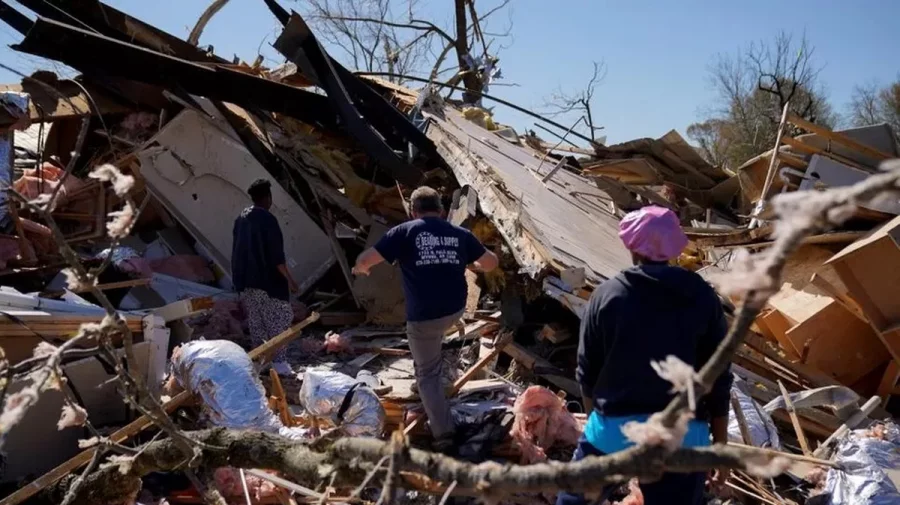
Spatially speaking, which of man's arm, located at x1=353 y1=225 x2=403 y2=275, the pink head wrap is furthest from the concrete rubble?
the pink head wrap

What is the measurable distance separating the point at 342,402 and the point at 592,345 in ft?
7.00

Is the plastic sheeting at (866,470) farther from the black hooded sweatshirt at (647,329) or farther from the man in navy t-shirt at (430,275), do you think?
the man in navy t-shirt at (430,275)

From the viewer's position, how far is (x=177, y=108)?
884 centimetres

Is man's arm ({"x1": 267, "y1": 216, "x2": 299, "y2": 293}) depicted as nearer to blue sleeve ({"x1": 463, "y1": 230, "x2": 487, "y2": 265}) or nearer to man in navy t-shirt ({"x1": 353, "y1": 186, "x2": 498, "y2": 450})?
man in navy t-shirt ({"x1": 353, "y1": 186, "x2": 498, "y2": 450})

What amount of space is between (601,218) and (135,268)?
497 cm

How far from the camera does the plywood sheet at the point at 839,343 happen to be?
6012 mm

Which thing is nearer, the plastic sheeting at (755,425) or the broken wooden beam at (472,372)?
the plastic sheeting at (755,425)

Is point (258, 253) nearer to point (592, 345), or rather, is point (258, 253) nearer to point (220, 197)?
point (220, 197)

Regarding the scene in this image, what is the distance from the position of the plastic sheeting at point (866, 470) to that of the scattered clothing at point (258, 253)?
4.08 meters

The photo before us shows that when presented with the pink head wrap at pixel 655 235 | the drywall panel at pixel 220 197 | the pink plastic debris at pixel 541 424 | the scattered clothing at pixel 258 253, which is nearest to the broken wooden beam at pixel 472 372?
the pink plastic debris at pixel 541 424

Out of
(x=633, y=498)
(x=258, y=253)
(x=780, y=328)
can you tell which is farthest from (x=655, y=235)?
(x=258, y=253)

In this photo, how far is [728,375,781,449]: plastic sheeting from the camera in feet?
15.6

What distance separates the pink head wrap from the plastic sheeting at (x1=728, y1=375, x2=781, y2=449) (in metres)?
2.28

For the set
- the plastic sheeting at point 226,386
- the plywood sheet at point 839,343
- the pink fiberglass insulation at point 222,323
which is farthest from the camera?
the pink fiberglass insulation at point 222,323
